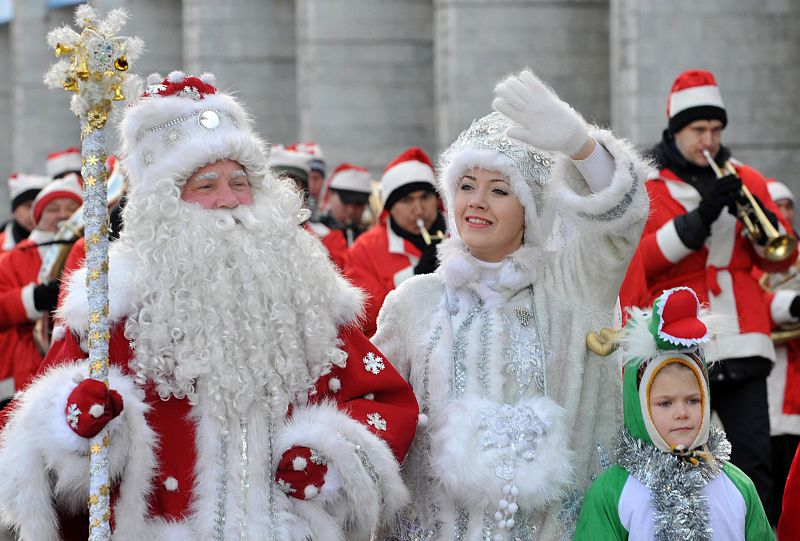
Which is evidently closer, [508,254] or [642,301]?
[508,254]

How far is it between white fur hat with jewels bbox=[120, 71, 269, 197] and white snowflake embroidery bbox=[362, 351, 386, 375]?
673 mm

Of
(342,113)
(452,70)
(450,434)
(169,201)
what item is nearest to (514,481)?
(450,434)

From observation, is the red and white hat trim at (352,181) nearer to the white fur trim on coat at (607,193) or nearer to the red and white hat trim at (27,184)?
the red and white hat trim at (27,184)

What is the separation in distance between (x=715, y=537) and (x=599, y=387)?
643 mm

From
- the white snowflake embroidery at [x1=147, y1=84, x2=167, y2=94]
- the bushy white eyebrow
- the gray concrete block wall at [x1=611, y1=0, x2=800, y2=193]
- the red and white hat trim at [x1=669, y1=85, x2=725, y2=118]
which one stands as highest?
the gray concrete block wall at [x1=611, y1=0, x2=800, y2=193]

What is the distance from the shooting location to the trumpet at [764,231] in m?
7.37

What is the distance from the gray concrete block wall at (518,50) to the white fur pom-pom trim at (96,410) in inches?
407

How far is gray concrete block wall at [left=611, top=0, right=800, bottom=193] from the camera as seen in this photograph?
37.5ft

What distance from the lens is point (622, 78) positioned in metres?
11.7

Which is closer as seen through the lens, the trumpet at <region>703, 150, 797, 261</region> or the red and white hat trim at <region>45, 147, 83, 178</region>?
the trumpet at <region>703, 150, 797, 261</region>

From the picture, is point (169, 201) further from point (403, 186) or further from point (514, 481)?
point (403, 186)

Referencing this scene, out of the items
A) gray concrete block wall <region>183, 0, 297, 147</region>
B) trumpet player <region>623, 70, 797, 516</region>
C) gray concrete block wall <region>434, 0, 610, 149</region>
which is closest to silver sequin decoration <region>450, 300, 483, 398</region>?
trumpet player <region>623, 70, 797, 516</region>

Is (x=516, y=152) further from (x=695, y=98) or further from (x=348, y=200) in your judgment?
(x=348, y=200)

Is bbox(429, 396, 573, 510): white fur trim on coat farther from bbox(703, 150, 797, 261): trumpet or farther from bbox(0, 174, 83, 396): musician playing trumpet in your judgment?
bbox(0, 174, 83, 396): musician playing trumpet
